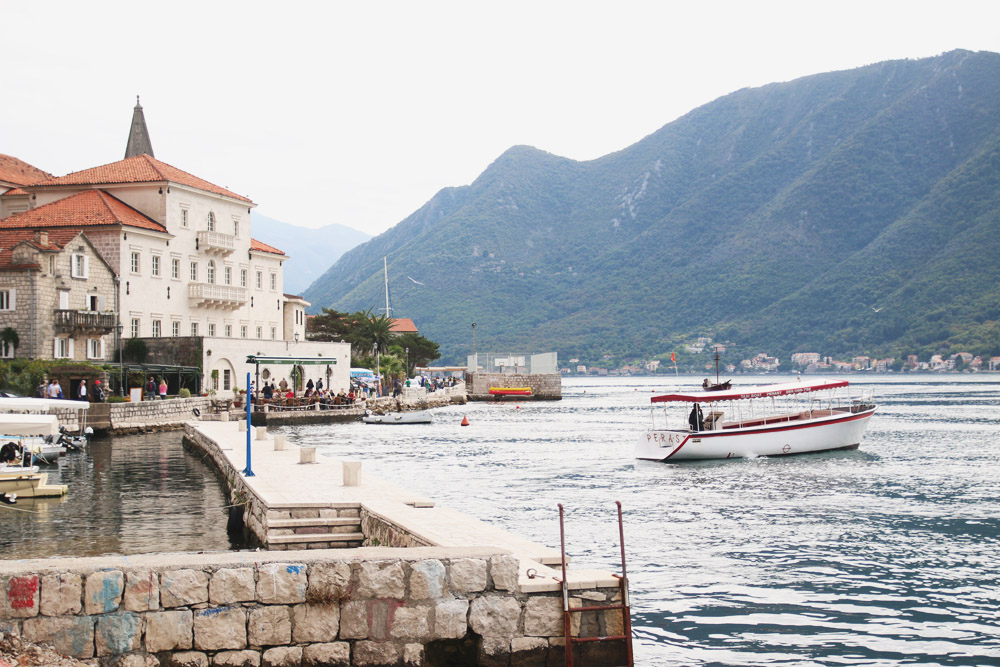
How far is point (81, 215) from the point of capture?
189ft

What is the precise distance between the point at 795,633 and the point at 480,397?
9713 cm

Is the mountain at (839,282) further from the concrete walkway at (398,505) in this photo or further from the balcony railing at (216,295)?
the concrete walkway at (398,505)


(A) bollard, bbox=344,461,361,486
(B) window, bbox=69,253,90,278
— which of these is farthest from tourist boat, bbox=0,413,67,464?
(B) window, bbox=69,253,90,278

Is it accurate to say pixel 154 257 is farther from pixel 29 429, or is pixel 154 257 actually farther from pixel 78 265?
pixel 29 429

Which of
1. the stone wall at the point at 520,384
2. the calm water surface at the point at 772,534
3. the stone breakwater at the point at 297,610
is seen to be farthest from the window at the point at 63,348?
the stone wall at the point at 520,384

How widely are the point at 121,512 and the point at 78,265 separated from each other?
3709 centimetres

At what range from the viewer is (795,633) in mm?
12297

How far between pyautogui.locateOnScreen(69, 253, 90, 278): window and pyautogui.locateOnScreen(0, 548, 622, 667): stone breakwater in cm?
4860

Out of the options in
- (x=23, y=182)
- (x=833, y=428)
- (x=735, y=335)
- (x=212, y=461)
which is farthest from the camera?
(x=735, y=335)

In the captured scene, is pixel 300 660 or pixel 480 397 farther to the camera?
pixel 480 397

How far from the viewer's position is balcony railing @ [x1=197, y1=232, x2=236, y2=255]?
64438mm

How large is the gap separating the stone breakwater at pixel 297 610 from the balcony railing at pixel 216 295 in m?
57.0

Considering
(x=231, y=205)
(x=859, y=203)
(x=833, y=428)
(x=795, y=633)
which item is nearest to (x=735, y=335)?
(x=859, y=203)

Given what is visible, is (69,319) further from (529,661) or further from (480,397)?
(480,397)
